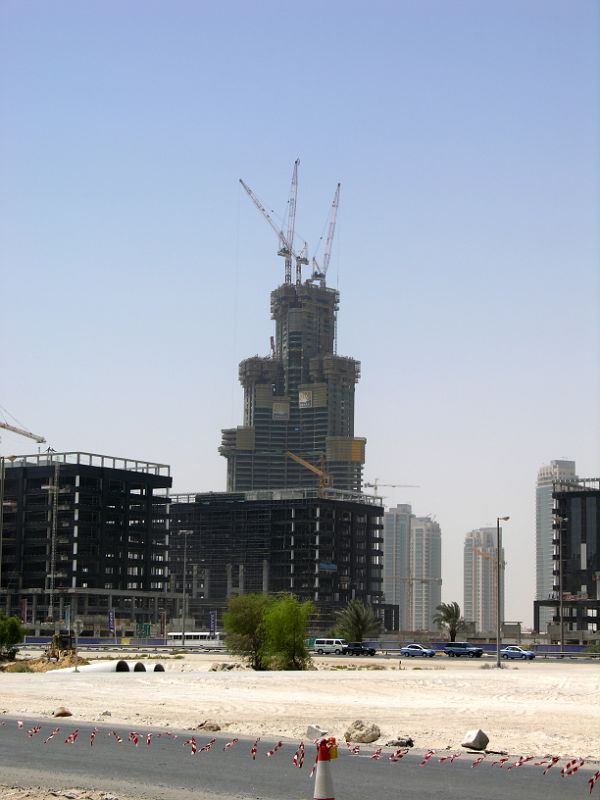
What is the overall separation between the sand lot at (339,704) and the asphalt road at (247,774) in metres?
4.04

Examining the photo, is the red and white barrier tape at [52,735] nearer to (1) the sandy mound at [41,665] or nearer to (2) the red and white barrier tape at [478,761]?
(2) the red and white barrier tape at [478,761]

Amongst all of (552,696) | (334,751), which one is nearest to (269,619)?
(552,696)

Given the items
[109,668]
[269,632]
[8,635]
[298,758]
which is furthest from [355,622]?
[298,758]

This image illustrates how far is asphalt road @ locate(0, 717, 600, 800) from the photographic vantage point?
22.7m

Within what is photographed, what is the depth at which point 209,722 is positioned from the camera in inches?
1467

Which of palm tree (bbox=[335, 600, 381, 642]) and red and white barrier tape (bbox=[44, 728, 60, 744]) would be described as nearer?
red and white barrier tape (bbox=[44, 728, 60, 744])

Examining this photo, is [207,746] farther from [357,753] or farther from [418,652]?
[418,652]

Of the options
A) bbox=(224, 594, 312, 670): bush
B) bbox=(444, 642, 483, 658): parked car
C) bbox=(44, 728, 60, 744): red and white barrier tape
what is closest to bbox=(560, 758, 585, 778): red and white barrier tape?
bbox=(44, 728, 60, 744): red and white barrier tape

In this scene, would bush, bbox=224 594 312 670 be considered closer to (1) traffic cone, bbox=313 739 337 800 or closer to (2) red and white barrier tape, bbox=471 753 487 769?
(2) red and white barrier tape, bbox=471 753 487 769

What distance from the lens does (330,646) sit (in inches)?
5148

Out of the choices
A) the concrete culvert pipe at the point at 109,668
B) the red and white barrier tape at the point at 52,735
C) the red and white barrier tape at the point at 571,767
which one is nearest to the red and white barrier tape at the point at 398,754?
the red and white barrier tape at the point at 571,767

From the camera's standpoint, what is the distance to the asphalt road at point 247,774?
74.6 feet

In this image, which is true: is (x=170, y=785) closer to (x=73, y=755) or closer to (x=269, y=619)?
(x=73, y=755)

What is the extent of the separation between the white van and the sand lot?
5549cm
